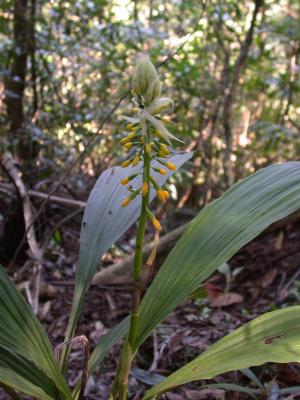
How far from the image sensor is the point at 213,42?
4742mm

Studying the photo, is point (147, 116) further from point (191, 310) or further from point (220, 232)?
point (191, 310)

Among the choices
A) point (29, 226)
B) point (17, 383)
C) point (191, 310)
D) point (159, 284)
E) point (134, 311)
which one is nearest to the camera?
point (17, 383)

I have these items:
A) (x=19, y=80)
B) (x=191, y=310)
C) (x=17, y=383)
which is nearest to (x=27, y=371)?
(x=17, y=383)

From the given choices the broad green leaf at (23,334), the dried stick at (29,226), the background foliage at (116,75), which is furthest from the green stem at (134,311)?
the background foliage at (116,75)

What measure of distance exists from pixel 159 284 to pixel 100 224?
0.30 meters

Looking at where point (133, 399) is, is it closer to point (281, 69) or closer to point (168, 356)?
Answer: point (168, 356)

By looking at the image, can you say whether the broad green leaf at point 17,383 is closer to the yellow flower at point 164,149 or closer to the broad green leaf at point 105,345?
the broad green leaf at point 105,345

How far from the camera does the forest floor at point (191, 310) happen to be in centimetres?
168

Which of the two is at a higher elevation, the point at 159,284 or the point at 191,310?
the point at 159,284

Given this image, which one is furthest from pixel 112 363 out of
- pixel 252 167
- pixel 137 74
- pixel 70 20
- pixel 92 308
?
pixel 252 167

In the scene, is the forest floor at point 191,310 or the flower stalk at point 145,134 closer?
the flower stalk at point 145,134

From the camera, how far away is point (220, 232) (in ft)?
3.85

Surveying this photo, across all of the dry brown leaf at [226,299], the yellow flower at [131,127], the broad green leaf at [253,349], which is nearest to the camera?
the broad green leaf at [253,349]

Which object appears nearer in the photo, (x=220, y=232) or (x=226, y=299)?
(x=220, y=232)
